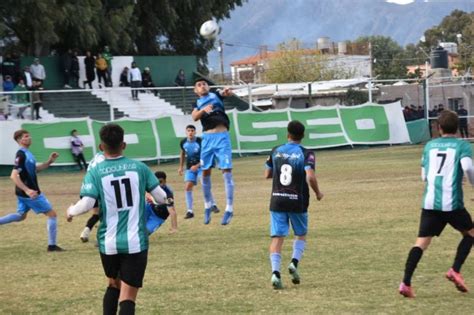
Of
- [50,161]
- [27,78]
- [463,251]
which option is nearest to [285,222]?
[463,251]

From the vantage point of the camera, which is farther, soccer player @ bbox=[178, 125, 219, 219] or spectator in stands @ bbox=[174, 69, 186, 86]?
spectator in stands @ bbox=[174, 69, 186, 86]

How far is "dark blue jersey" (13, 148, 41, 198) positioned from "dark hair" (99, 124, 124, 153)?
20.1ft

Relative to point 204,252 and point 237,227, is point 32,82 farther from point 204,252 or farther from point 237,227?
point 204,252

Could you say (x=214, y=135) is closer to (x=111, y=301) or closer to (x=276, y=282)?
(x=276, y=282)

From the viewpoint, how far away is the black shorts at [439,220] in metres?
9.41

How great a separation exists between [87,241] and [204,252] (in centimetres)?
241

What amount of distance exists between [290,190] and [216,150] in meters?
5.54

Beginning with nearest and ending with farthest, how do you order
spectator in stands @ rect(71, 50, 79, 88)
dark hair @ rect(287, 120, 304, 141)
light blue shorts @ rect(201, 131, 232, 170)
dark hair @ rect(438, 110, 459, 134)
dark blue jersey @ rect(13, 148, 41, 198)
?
dark hair @ rect(438, 110, 459, 134), dark hair @ rect(287, 120, 304, 141), dark blue jersey @ rect(13, 148, 41, 198), light blue shorts @ rect(201, 131, 232, 170), spectator in stands @ rect(71, 50, 79, 88)

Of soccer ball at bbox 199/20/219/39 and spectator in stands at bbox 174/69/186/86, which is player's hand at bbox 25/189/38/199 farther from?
spectator in stands at bbox 174/69/186/86

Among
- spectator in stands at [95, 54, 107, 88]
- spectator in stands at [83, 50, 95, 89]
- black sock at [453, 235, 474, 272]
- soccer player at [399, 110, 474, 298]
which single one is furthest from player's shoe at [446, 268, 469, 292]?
spectator in stands at [95, 54, 107, 88]

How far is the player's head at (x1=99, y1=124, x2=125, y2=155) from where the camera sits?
7.56 meters

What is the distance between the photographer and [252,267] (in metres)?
11.4

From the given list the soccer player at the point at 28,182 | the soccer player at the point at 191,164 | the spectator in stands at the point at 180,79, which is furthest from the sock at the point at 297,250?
the spectator in stands at the point at 180,79

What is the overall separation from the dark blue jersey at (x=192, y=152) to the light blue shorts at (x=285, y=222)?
7438 millimetres
